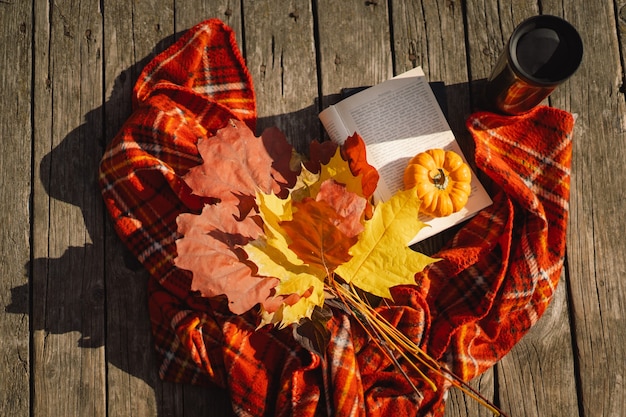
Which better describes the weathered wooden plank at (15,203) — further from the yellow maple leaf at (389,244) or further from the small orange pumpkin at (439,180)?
the small orange pumpkin at (439,180)

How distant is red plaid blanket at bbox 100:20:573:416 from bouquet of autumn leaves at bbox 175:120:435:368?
165 mm

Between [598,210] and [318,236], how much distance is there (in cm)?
78

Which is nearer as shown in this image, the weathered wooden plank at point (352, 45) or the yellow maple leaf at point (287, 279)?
the yellow maple leaf at point (287, 279)

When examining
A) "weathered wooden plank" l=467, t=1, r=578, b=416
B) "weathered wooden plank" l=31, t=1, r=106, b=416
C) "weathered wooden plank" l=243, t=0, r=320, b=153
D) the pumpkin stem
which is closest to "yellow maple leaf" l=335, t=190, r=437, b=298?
the pumpkin stem

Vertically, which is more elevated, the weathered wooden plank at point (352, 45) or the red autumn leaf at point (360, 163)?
the weathered wooden plank at point (352, 45)

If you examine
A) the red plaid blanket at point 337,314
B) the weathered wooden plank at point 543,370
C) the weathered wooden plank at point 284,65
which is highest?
the weathered wooden plank at point 284,65

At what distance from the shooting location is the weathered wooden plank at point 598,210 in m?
1.34

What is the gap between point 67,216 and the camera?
1346 mm

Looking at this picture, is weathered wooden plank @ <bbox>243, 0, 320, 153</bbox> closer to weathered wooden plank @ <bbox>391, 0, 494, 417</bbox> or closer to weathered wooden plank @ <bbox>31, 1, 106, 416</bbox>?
weathered wooden plank @ <bbox>391, 0, 494, 417</bbox>

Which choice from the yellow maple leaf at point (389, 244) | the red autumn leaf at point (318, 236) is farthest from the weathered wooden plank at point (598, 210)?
the red autumn leaf at point (318, 236)

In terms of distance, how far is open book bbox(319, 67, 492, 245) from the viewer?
1.31 meters

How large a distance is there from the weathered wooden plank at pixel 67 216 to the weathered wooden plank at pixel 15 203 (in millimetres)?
23

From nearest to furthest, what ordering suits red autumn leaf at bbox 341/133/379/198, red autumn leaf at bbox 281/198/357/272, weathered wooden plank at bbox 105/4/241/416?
red autumn leaf at bbox 281/198/357/272 → red autumn leaf at bbox 341/133/379/198 → weathered wooden plank at bbox 105/4/241/416

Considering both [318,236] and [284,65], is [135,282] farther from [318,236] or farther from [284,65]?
[284,65]
